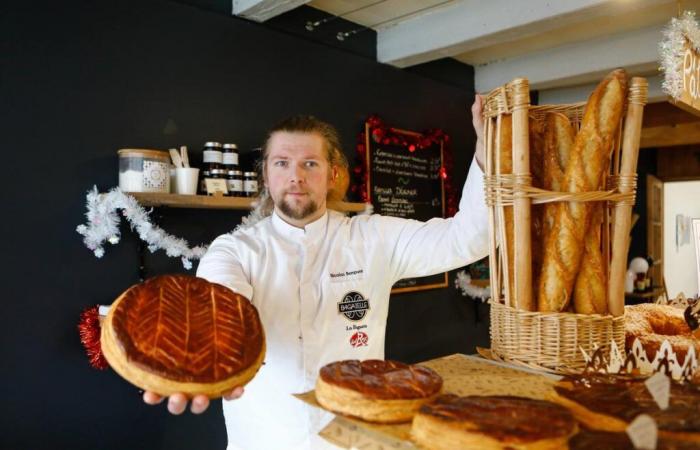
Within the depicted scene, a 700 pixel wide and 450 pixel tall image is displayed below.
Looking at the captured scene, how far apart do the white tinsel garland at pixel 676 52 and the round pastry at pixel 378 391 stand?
157 centimetres

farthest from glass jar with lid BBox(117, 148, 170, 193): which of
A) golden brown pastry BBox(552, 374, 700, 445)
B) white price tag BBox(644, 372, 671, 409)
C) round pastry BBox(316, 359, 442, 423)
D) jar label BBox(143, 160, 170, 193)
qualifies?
white price tag BBox(644, 372, 671, 409)

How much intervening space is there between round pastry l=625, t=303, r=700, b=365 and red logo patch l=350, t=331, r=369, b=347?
2.63ft

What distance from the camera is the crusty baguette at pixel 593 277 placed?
951 mm

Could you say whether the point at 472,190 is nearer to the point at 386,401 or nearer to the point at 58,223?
the point at 386,401

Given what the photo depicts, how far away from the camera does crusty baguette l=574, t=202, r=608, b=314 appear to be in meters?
0.95

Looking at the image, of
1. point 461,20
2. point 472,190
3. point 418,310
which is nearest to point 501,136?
point 472,190

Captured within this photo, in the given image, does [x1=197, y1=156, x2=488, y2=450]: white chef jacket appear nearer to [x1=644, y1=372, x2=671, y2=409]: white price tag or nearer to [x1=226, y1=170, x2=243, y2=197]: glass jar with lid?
[x1=226, y1=170, x2=243, y2=197]: glass jar with lid

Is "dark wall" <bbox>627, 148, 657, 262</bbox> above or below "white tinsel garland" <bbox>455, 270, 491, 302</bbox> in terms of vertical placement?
above

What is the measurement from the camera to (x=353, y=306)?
1739 mm

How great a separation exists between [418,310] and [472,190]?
7.95ft

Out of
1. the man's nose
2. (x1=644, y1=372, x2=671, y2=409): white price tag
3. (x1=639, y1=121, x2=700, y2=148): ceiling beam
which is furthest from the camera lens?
(x1=639, y1=121, x2=700, y2=148): ceiling beam

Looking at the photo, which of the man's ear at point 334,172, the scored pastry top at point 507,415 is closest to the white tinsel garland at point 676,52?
the man's ear at point 334,172

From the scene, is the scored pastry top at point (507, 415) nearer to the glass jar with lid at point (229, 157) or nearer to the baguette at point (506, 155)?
the baguette at point (506, 155)

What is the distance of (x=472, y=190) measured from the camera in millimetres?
1326
